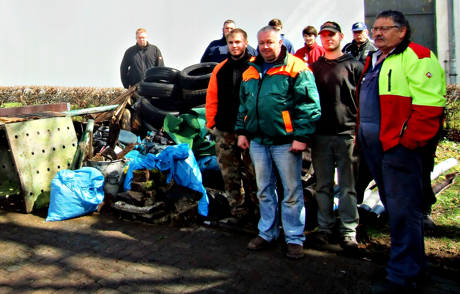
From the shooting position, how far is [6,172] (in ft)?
18.9

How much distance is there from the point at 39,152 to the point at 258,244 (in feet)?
10.8

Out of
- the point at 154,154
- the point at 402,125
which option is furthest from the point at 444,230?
the point at 154,154

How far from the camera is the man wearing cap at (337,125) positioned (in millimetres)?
3877

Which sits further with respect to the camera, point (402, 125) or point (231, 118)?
point (231, 118)

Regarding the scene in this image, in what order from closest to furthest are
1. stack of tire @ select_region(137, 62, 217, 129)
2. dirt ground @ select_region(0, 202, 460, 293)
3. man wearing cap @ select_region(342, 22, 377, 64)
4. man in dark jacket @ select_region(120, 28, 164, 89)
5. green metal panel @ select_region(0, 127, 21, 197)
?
dirt ground @ select_region(0, 202, 460, 293)
man wearing cap @ select_region(342, 22, 377, 64)
green metal panel @ select_region(0, 127, 21, 197)
stack of tire @ select_region(137, 62, 217, 129)
man in dark jacket @ select_region(120, 28, 164, 89)

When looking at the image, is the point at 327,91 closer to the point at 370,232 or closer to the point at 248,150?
the point at 248,150

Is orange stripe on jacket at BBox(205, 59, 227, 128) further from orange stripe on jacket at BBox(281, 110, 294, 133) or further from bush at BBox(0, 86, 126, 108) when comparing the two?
bush at BBox(0, 86, 126, 108)

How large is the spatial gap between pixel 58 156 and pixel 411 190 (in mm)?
4576

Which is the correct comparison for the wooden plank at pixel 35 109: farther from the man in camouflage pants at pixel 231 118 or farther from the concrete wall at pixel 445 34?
the concrete wall at pixel 445 34

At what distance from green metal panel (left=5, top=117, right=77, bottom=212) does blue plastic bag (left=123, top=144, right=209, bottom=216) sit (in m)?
1.09

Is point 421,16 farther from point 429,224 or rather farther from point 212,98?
point 212,98

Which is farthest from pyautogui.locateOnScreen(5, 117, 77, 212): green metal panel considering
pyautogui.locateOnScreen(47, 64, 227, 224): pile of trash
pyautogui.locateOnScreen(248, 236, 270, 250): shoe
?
pyautogui.locateOnScreen(248, 236, 270, 250): shoe

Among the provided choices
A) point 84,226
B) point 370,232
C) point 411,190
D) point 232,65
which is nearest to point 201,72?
point 232,65

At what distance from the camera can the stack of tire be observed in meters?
6.82
